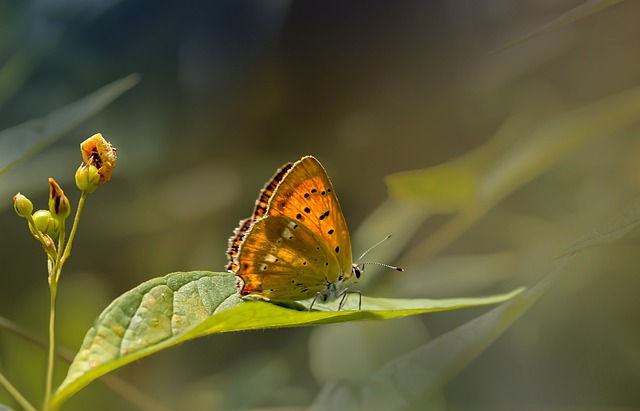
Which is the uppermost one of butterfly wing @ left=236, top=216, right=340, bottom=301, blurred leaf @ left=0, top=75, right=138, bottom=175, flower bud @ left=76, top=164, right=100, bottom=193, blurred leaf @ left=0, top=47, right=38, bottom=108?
blurred leaf @ left=0, top=47, right=38, bottom=108

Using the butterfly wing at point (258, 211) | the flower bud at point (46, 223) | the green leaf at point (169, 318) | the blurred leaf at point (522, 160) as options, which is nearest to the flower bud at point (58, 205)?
→ the flower bud at point (46, 223)

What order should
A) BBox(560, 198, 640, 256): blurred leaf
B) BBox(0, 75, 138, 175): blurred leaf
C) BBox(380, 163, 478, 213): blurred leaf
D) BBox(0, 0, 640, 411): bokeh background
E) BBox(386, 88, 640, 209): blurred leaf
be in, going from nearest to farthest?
BBox(560, 198, 640, 256): blurred leaf → BBox(0, 75, 138, 175): blurred leaf → BBox(386, 88, 640, 209): blurred leaf → BBox(380, 163, 478, 213): blurred leaf → BBox(0, 0, 640, 411): bokeh background

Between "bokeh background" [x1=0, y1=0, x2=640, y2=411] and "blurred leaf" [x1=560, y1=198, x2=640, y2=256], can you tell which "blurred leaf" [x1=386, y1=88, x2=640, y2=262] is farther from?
"blurred leaf" [x1=560, y1=198, x2=640, y2=256]

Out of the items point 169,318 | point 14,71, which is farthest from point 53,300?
point 14,71

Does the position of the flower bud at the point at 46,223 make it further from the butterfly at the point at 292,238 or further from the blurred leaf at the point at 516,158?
the blurred leaf at the point at 516,158

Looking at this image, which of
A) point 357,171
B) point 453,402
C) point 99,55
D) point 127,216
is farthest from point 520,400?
point 99,55

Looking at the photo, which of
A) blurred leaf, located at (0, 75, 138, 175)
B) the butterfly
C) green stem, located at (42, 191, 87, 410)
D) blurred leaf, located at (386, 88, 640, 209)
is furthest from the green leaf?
blurred leaf, located at (386, 88, 640, 209)

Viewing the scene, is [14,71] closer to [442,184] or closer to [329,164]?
[329,164]
